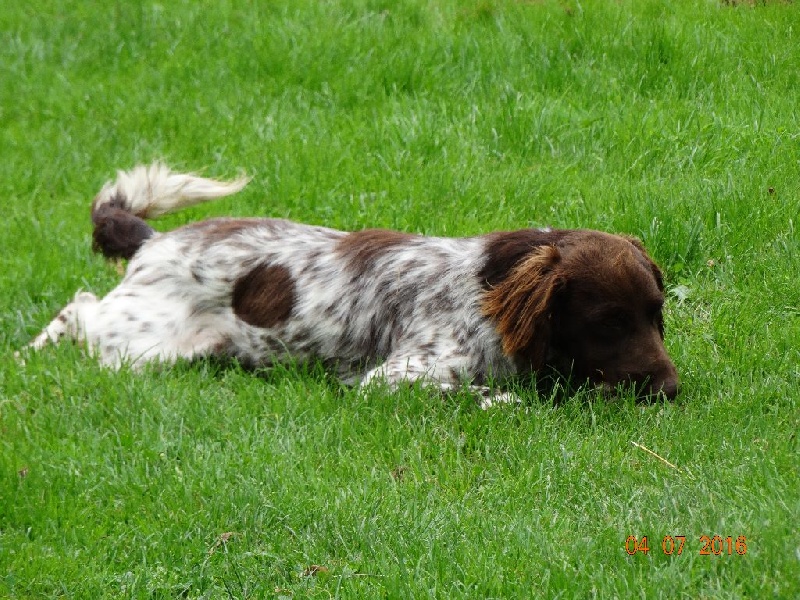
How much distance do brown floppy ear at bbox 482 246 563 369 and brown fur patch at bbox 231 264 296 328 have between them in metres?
1.24

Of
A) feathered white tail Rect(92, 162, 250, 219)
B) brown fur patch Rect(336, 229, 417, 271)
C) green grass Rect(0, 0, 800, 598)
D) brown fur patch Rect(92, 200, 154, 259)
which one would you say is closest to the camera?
green grass Rect(0, 0, 800, 598)


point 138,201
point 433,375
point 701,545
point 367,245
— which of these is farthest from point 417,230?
point 701,545

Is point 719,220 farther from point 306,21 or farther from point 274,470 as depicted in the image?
point 306,21

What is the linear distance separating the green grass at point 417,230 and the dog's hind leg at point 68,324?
233 mm

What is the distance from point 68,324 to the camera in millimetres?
7160

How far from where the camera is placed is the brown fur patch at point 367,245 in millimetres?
6637

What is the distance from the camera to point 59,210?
9.02 meters

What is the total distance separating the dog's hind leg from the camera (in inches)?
279

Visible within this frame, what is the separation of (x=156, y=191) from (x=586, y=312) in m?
3.08

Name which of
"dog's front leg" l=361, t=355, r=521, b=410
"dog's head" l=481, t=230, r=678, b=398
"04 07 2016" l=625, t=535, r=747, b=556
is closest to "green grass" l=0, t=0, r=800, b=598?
"04 07 2016" l=625, t=535, r=747, b=556

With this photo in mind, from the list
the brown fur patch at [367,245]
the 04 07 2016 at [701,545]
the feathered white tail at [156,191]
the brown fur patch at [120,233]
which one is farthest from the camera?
the feathered white tail at [156,191]

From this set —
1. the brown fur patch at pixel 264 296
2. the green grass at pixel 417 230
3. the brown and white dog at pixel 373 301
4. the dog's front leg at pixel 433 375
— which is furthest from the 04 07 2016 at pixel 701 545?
the brown fur patch at pixel 264 296

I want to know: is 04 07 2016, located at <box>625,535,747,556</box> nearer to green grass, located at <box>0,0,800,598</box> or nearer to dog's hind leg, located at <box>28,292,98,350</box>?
green grass, located at <box>0,0,800,598</box>

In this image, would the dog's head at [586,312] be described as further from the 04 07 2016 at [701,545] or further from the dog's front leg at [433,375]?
the 04 07 2016 at [701,545]
